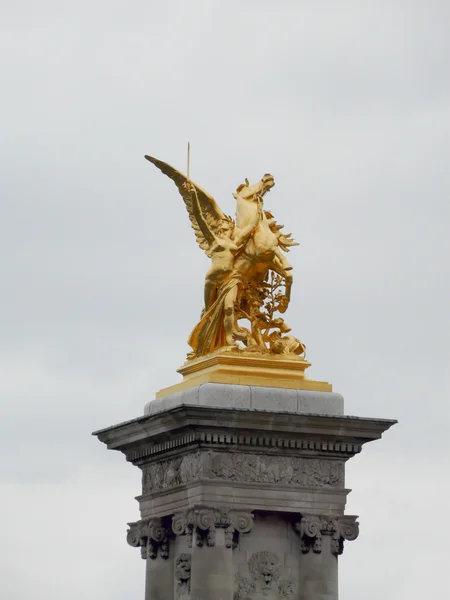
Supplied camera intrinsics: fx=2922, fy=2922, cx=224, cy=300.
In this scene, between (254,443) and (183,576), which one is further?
(183,576)

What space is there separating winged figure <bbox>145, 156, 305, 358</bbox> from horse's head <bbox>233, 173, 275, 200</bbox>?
0.20 m

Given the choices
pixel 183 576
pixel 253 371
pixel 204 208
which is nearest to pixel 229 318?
pixel 253 371

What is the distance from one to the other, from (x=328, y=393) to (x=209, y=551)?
3.38m

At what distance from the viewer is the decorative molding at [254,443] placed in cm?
4716

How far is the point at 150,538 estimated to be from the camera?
159ft

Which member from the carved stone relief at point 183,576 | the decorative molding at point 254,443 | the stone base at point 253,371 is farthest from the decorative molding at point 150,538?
the stone base at point 253,371

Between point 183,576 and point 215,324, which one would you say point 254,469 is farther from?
point 215,324

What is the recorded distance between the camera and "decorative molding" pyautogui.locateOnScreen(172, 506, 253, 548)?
46.8 m

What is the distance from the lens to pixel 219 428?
4706 centimetres

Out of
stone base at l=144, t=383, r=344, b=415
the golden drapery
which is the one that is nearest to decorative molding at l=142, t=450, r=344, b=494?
stone base at l=144, t=383, r=344, b=415

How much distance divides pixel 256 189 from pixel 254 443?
15.3 feet

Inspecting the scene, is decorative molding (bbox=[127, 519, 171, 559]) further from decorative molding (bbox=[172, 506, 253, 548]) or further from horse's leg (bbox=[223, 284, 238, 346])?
horse's leg (bbox=[223, 284, 238, 346])

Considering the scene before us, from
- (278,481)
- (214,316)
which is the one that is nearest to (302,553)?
(278,481)

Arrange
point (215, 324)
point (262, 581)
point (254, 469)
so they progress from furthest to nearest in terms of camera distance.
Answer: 1. point (215, 324)
2. point (254, 469)
3. point (262, 581)
